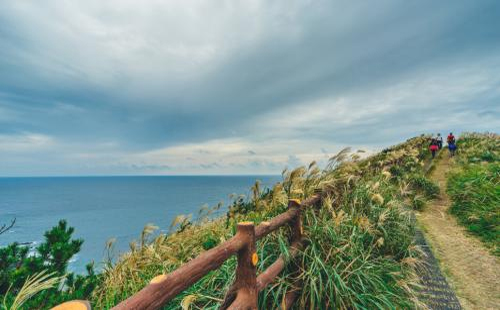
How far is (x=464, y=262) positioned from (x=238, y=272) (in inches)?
181

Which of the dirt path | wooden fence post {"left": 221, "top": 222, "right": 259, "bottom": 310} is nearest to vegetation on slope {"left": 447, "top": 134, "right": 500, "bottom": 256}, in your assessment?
the dirt path

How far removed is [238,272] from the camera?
2.24 m

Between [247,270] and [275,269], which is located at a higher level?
[247,270]

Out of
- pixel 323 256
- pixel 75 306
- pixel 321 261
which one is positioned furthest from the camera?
pixel 323 256

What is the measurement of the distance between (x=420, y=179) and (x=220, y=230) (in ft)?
25.6

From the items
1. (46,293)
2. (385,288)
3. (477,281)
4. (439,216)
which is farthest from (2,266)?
(439,216)

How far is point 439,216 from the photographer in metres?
7.11

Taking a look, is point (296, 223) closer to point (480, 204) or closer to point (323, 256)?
point (323, 256)

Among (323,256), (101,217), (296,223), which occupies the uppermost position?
(296,223)

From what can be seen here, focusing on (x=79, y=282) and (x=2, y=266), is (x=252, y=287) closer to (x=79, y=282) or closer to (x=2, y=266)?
(x=79, y=282)

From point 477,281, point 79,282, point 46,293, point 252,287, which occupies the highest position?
point 252,287

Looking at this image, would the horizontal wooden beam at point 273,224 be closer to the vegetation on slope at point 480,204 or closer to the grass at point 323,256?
the grass at point 323,256

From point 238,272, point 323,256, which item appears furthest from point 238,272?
point 323,256

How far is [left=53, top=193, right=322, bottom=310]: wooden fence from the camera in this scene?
1362 mm
